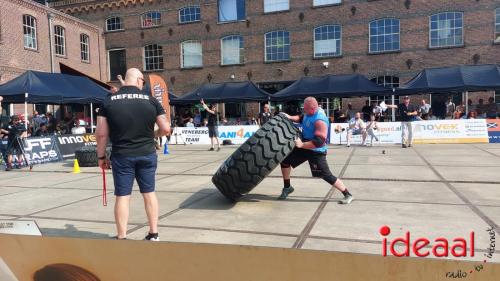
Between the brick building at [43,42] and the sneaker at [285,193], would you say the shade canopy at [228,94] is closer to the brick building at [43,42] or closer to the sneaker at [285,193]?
the brick building at [43,42]

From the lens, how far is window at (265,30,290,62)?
80.7ft

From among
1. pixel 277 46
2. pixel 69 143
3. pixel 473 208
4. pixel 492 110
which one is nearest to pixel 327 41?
pixel 277 46

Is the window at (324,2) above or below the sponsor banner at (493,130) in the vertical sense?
above

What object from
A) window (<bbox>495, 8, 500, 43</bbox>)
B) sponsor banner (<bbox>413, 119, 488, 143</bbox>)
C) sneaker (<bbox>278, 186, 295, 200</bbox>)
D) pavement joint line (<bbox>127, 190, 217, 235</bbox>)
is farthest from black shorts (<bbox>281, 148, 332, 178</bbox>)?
window (<bbox>495, 8, 500, 43</bbox>)

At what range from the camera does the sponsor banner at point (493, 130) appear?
49.3 ft

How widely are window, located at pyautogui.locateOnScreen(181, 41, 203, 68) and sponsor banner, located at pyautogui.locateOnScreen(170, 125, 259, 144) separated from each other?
941 cm

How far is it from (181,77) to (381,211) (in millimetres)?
23403

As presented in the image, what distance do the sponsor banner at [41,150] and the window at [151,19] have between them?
55.0 feet

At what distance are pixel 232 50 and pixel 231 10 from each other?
2.60m

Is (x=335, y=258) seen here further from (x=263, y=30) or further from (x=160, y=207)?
(x=263, y=30)

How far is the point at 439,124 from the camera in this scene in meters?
15.4

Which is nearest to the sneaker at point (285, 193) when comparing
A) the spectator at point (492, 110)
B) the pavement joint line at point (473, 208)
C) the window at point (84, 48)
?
the pavement joint line at point (473, 208)

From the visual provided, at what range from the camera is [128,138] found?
3883 mm

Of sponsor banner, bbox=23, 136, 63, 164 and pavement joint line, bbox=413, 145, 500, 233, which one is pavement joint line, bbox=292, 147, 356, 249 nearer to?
pavement joint line, bbox=413, 145, 500, 233
